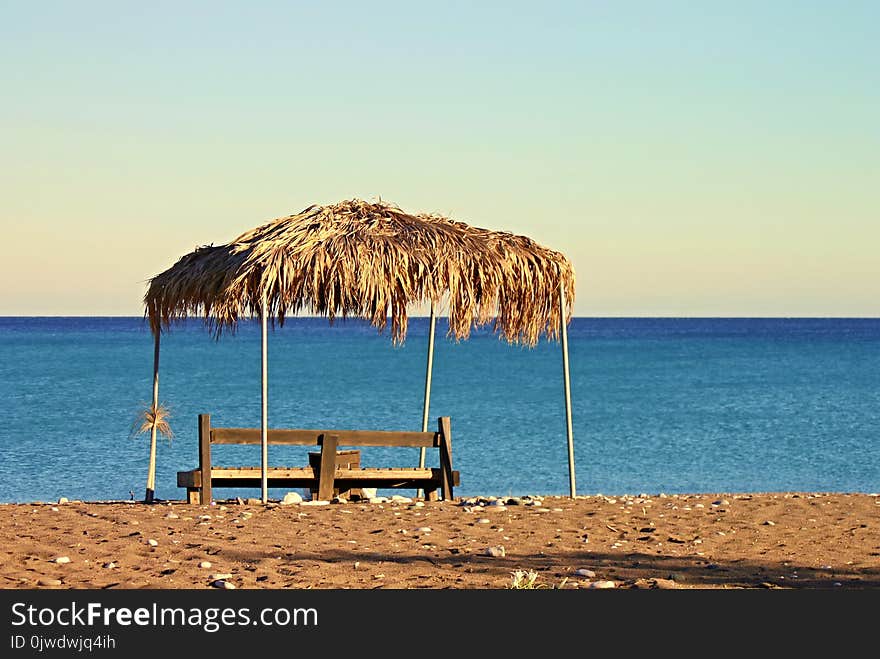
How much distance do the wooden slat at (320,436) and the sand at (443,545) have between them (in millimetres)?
604

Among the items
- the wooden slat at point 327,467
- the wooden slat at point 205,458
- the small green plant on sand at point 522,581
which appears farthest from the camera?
the wooden slat at point 327,467

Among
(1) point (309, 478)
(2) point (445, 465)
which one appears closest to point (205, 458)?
(1) point (309, 478)

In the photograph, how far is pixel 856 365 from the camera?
204 ft

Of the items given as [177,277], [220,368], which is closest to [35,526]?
[177,277]

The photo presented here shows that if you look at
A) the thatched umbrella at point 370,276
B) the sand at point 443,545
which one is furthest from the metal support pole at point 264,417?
the sand at point 443,545

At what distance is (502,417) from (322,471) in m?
22.3

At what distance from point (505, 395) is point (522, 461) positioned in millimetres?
19812

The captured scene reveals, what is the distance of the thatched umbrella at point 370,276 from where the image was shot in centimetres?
1048

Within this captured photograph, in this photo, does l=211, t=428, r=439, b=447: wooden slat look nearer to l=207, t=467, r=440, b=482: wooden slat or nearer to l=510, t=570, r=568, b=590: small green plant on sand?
l=207, t=467, r=440, b=482: wooden slat

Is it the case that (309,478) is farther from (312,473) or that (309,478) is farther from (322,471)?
(322,471)

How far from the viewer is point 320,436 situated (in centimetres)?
1121

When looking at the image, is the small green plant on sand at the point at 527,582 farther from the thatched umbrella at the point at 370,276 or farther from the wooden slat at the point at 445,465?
the wooden slat at the point at 445,465

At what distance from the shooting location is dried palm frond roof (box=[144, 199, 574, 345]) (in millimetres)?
10492

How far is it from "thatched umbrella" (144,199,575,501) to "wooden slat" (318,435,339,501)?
21.6 inches
